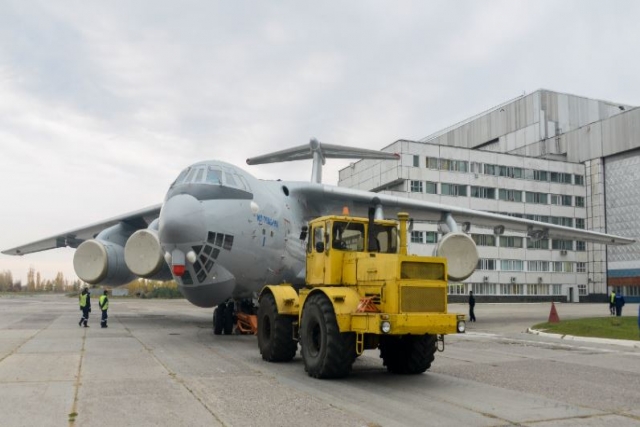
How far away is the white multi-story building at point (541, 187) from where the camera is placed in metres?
58.1

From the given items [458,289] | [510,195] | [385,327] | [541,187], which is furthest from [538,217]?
[385,327]

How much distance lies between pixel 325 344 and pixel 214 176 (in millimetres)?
6775

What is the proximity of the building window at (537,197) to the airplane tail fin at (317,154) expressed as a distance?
1742 inches

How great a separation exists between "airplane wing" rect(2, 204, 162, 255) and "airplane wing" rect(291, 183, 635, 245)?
652 cm

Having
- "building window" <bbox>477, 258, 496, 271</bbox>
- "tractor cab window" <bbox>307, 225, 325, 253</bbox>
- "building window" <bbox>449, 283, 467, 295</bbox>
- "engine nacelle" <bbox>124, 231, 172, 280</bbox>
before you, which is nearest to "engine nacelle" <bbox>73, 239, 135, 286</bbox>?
"engine nacelle" <bbox>124, 231, 172, 280</bbox>

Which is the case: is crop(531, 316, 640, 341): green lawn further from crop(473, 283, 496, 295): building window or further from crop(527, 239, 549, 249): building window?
crop(527, 239, 549, 249): building window

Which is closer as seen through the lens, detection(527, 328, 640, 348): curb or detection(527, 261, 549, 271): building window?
detection(527, 328, 640, 348): curb

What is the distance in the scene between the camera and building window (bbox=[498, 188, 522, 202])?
61438 mm

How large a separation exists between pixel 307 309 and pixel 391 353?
1754 mm

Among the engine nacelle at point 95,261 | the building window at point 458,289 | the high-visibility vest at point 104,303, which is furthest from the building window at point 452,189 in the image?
the high-visibility vest at point 104,303

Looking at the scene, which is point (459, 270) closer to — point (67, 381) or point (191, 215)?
point (191, 215)

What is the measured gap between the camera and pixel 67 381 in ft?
29.7

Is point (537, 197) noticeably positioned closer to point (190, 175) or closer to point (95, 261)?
point (95, 261)

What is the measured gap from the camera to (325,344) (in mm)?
9328
